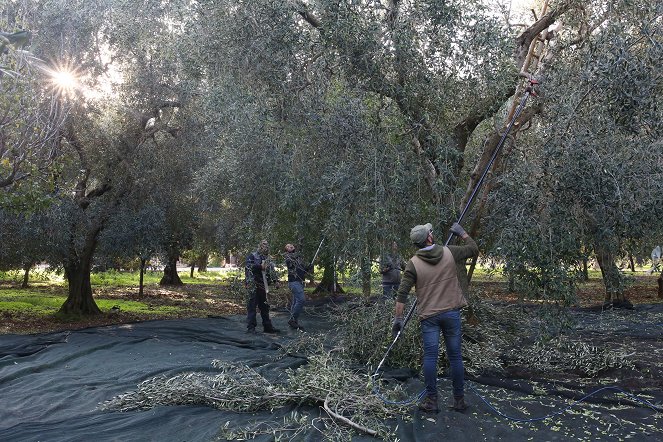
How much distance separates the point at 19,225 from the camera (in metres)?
11.3

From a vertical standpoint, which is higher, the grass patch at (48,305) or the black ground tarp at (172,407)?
the grass patch at (48,305)

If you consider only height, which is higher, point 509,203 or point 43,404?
point 509,203

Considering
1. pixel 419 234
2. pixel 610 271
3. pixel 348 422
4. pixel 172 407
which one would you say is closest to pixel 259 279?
pixel 172 407

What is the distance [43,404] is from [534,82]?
6448 millimetres

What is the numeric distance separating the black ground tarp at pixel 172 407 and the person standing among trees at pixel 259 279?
35.2 inches

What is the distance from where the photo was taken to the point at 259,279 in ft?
33.8

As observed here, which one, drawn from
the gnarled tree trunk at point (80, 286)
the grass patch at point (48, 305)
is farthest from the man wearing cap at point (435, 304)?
the grass patch at point (48, 305)

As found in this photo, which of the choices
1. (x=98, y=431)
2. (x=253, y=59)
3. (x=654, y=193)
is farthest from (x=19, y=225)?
(x=654, y=193)

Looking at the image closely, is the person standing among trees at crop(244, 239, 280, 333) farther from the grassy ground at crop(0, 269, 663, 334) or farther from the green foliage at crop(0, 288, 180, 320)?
the green foliage at crop(0, 288, 180, 320)

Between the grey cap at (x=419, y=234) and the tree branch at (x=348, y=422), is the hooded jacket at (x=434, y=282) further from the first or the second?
the tree branch at (x=348, y=422)

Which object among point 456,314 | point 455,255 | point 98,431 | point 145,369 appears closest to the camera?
point 98,431

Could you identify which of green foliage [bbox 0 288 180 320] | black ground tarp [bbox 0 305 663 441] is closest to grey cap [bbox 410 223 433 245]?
black ground tarp [bbox 0 305 663 441]

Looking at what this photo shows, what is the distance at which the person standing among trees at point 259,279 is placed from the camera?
29.6ft

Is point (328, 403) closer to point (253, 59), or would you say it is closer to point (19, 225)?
point (253, 59)
